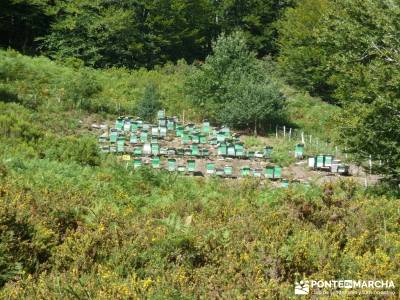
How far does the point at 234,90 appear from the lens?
83.6ft

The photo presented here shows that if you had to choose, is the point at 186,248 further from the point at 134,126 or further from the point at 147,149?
the point at 134,126

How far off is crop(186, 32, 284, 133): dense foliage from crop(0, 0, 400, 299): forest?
0.11 metres

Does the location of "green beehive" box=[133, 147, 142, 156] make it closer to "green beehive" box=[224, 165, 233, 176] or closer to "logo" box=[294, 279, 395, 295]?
"green beehive" box=[224, 165, 233, 176]

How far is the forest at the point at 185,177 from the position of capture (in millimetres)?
4184

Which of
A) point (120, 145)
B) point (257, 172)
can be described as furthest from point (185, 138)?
point (257, 172)

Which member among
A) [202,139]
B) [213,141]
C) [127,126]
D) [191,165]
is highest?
[127,126]

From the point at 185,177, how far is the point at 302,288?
10.1 m

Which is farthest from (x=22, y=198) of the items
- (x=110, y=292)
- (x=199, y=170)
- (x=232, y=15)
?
(x=232, y=15)

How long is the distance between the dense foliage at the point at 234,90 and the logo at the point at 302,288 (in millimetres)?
20398

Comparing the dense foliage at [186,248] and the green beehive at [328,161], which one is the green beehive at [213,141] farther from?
the dense foliage at [186,248]

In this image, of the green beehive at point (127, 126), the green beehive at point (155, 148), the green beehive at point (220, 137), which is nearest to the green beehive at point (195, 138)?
the green beehive at point (220, 137)

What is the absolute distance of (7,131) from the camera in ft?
46.4

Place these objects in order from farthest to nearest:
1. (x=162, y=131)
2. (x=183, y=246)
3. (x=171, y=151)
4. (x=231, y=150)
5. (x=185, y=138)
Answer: (x=162, y=131) → (x=185, y=138) → (x=231, y=150) → (x=171, y=151) → (x=183, y=246)

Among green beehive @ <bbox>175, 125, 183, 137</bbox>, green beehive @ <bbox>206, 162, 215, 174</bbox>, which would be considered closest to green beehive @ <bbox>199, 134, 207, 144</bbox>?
green beehive @ <bbox>175, 125, 183, 137</bbox>
